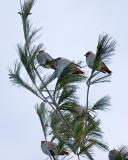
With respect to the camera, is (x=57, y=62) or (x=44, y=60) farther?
(x=57, y=62)

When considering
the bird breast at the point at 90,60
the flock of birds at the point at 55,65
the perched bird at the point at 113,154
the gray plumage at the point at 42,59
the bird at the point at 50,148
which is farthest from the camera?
the bird at the point at 50,148

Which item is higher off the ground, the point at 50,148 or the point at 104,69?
the point at 104,69

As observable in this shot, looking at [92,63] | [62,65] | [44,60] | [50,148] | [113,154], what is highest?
[44,60]

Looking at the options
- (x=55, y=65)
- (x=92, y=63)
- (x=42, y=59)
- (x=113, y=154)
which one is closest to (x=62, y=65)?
(x=55, y=65)

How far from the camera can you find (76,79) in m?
8.02

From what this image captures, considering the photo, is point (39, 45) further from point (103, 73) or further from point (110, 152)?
point (110, 152)

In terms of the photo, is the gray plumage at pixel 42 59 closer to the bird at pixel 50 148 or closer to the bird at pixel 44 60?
the bird at pixel 44 60

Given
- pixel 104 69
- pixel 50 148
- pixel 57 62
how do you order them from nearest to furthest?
pixel 104 69
pixel 57 62
pixel 50 148

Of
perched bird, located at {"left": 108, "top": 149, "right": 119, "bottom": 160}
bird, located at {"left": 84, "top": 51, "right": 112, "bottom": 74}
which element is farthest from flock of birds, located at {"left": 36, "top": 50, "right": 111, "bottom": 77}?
perched bird, located at {"left": 108, "top": 149, "right": 119, "bottom": 160}

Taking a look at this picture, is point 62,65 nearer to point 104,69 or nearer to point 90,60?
point 90,60

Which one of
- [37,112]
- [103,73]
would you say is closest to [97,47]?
[103,73]

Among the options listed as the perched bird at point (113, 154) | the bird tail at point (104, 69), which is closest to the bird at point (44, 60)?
the bird tail at point (104, 69)

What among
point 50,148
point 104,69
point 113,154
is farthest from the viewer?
point 50,148

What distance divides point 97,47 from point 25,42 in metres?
1.11
